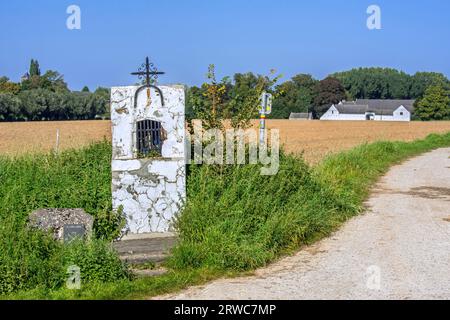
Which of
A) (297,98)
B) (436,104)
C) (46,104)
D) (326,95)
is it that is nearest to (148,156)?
(46,104)

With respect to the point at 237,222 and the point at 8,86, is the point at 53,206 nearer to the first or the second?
the point at 237,222

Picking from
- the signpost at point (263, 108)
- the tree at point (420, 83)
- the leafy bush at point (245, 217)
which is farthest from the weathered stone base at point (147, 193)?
the tree at point (420, 83)

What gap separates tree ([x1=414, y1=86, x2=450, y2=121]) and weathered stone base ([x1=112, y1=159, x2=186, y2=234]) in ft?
337

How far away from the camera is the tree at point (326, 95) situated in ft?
404

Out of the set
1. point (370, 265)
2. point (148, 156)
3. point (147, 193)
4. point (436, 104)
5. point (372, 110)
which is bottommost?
point (370, 265)

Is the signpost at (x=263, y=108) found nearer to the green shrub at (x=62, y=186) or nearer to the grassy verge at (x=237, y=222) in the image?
the grassy verge at (x=237, y=222)

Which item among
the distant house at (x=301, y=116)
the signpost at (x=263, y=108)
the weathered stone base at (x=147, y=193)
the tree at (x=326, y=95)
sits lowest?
the weathered stone base at (x=147, y=193)

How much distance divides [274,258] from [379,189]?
A: 7793 millimetres

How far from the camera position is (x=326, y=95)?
124 m

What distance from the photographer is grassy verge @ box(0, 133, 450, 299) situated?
701cm

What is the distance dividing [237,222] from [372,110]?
416ft

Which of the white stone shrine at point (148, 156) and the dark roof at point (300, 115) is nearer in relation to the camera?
the white stone shrine at point (148, 156)

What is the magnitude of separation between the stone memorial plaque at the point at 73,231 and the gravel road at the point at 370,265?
6.57 ft
